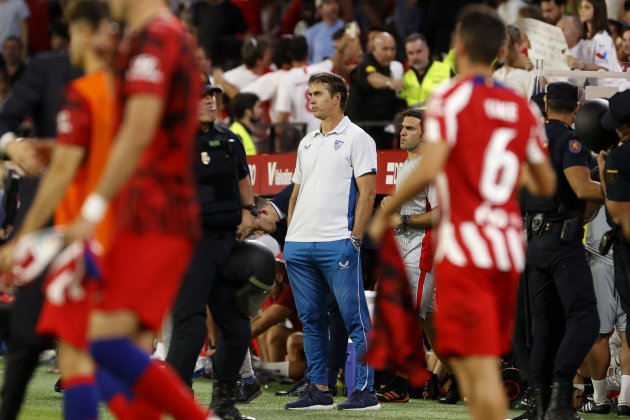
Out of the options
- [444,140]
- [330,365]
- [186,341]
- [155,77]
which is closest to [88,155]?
[155,77]

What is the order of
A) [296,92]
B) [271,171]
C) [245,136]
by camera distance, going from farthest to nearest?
[296,92] → [245,136] → [271,171]

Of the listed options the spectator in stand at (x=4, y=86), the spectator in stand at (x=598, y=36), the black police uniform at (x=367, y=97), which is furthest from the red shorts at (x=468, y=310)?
the spectator in stand at (x=4, y=86)

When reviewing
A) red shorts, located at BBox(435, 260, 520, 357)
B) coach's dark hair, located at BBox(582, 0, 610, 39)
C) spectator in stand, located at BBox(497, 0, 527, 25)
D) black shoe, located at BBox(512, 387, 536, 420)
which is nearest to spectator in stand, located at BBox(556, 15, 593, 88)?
coach's dark hair, located at BBox(582, 0, 610, 39)

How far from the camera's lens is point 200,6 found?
18.1 metres

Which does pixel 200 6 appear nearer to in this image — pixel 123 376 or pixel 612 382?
pixel 612 382

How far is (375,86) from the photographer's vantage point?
13.5 m

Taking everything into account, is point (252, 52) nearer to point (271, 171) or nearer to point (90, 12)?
point (271, 171)

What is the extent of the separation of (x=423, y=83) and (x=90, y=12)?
8.27m

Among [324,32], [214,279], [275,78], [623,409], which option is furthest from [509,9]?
[214,279]

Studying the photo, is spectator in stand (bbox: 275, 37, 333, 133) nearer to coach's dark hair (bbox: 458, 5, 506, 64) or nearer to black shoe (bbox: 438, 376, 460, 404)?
black shoe (bbox: 438, 376, 460, 404)

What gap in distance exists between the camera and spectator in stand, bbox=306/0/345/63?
1608cm

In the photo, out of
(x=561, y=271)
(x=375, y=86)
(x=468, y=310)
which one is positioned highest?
(x=375, y=86)

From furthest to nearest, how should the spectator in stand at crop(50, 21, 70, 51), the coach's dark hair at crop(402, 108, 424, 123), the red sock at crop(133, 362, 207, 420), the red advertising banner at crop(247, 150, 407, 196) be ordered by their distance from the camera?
the spectator in stand at crop(50, 21, 70, 51) < the red advertising banner at crop(247, 150, 407, 196) < the coach's dark hair at crop(402, 108, 424, 123) < the red sock at crop(133, 362, 207, 420)

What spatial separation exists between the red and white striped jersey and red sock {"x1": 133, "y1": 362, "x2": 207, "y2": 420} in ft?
4.12
